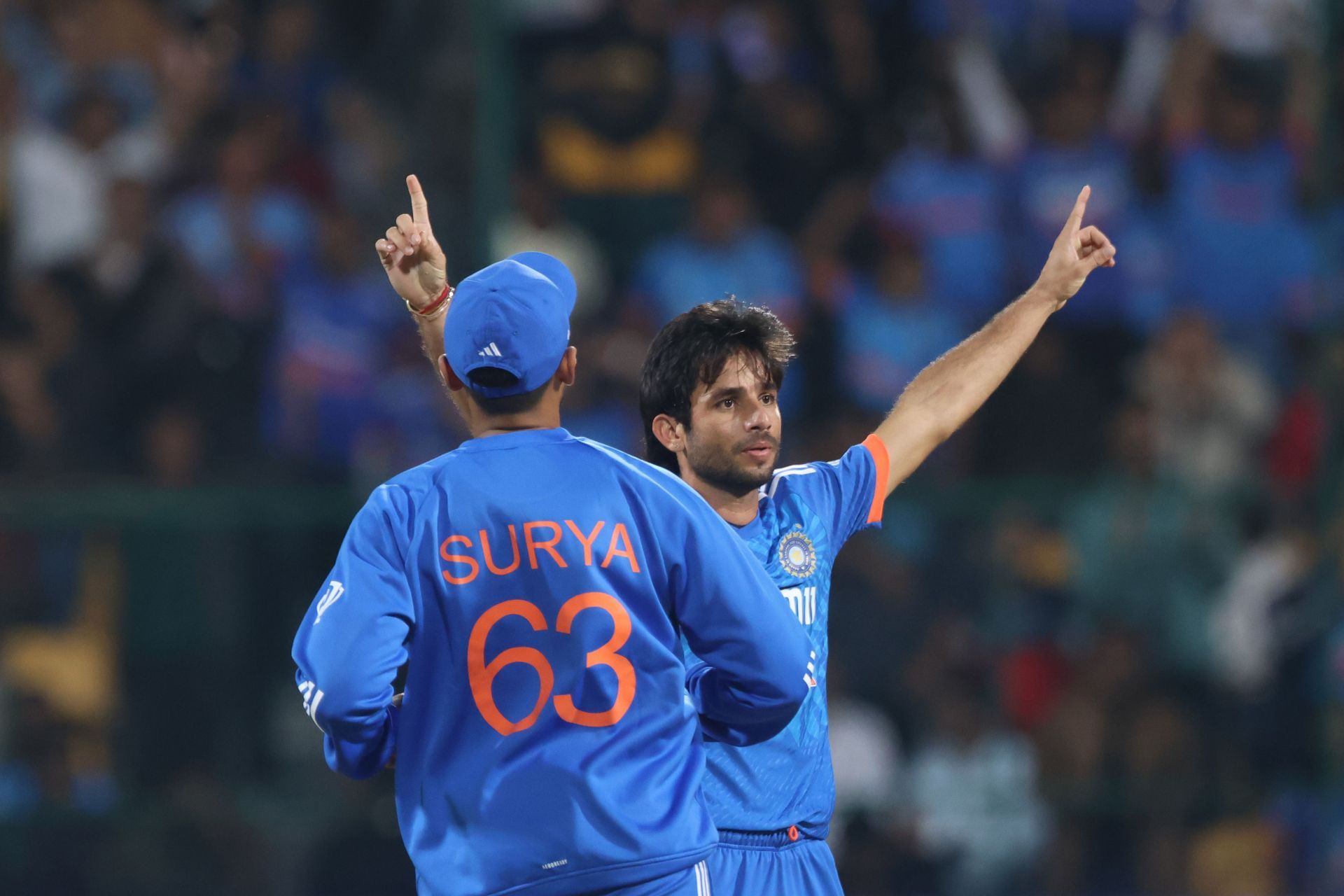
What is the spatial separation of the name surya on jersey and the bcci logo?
3.60 ft

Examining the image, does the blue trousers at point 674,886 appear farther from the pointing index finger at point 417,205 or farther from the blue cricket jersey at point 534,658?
the pointing index finger at point 417,205

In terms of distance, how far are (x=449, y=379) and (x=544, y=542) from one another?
431mm

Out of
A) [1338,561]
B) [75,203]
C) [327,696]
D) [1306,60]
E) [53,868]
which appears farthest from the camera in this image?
[1306,60]

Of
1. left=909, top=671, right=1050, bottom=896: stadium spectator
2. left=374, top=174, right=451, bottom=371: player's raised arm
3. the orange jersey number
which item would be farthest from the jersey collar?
left=909, top=671, right=1050, bottom=896: stadium spectator

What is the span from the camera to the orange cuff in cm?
426

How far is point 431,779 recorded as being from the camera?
3.06 m

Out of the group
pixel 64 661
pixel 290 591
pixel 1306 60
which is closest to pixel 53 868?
pixel 64 661

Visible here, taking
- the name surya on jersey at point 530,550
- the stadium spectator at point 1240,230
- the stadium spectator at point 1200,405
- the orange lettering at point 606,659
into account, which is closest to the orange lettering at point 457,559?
the name surya on jersey at point 530,550

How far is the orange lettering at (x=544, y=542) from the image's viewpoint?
305 cm

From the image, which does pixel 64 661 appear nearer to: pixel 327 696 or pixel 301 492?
pixel 301 492

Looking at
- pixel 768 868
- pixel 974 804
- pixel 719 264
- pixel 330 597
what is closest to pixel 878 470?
pixel 768 868

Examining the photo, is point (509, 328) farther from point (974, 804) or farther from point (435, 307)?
point (974, 804)

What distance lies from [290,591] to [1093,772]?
3.99 metres

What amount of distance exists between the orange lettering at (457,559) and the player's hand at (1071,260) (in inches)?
75.1
